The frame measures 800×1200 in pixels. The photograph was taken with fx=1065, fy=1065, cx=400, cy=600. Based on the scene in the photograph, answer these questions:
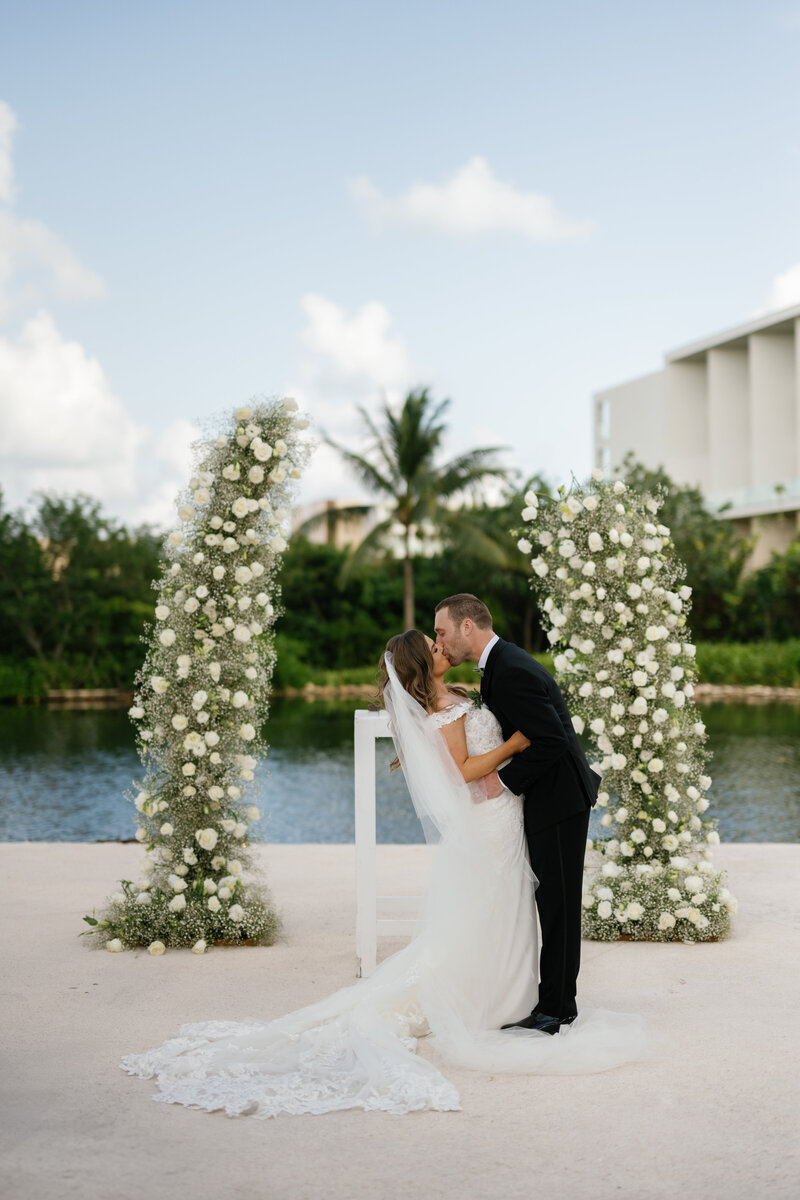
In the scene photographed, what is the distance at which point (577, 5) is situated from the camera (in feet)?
52.2

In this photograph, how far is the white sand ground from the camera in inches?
117

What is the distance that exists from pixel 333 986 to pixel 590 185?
1733 centimetres

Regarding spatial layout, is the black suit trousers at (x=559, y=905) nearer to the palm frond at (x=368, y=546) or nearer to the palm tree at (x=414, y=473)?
the palm tree at (x=414, y=473)

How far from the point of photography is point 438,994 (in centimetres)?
428

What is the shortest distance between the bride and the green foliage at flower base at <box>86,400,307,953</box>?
1.50 metres

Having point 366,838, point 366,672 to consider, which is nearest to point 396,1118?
point 366,838

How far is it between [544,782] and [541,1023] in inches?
37.9

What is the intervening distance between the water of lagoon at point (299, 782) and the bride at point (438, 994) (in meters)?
1.94

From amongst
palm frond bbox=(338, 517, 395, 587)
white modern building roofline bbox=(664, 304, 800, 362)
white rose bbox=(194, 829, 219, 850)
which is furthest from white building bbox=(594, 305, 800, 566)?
white rose bbox=(194, 829, 219, 850)

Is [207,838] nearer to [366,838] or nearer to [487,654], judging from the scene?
[366,838]

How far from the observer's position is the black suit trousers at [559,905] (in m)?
4.35

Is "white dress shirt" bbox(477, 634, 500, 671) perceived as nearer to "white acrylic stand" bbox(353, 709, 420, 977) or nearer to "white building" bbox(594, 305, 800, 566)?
"white acrylic stand" bbox(353, 709, 420, 977)

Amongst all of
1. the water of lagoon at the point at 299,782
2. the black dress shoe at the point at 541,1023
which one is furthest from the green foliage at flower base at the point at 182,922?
the black dress shoe at the point at 541,1023

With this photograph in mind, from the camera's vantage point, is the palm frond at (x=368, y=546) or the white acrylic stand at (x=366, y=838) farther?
the palm frond at (x=368, y=546)
